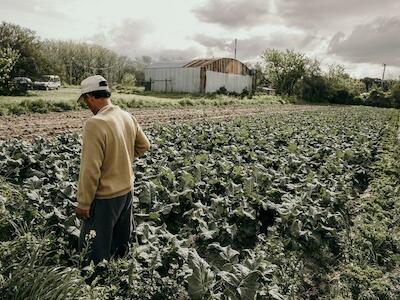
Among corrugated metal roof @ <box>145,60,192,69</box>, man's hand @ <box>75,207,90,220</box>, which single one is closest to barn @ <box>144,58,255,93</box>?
corrugated metal roof @ <box>145,60,192,69</box>

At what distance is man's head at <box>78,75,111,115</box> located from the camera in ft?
11.7

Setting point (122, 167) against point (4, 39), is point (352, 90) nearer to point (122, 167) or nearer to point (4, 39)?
point (4, 39)

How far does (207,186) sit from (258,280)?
2976mm

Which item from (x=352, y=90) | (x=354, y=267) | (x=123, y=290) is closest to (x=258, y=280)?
(x=123, y=290)

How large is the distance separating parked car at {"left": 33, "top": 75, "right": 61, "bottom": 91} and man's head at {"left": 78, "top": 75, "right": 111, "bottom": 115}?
30.7 m

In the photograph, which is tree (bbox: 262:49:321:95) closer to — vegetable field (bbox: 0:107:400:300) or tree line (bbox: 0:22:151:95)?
tree line (bbox: 0:22:151:95)

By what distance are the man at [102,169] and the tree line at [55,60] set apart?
14648 millimetres

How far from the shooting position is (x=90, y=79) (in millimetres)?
3590

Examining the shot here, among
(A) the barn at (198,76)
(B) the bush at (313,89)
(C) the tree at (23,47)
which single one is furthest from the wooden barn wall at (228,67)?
(C) the tree at (23,47)

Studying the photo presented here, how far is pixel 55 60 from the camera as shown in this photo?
56094mm

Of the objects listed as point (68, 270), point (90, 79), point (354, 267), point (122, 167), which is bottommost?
point (354, 267)

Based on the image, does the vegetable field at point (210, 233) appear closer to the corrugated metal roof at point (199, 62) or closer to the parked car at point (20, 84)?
the parked car at point (20, 84)

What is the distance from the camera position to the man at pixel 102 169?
352 cm

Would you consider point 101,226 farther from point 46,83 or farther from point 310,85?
point 310,85
